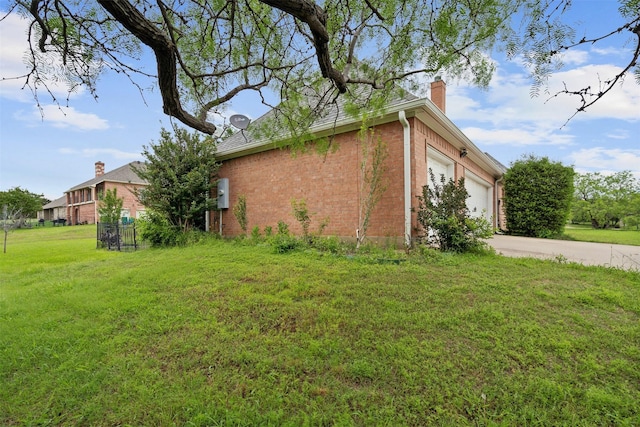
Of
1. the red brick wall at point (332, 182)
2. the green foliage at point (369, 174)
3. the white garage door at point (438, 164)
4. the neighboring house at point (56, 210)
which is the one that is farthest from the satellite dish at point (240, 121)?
the neighboring house at point (56, 210)

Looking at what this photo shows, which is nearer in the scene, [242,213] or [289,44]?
[289,44]

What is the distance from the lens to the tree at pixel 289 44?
226 cm

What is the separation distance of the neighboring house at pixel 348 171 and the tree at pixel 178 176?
0.89 meters

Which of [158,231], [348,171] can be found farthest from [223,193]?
[348,171]

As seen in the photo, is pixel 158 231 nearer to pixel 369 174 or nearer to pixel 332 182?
pixel 332 182

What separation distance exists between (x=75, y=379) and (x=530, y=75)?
14.6 ft

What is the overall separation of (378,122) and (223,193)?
6.26m

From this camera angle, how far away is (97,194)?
77.5 ft

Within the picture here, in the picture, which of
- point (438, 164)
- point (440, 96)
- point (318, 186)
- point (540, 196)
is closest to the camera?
point (318, 186)

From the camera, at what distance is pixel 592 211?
71.4 ft

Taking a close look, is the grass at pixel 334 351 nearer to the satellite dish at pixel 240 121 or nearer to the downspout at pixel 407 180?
the downspout at pixel 407 180

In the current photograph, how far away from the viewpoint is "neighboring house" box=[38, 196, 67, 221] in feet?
112

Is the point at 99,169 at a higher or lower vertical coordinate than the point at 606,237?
higher

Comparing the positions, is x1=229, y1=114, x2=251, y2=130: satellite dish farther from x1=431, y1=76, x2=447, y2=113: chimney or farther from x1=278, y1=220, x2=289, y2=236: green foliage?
x1=431, y1=76, x2=447, y2=113: chimney
